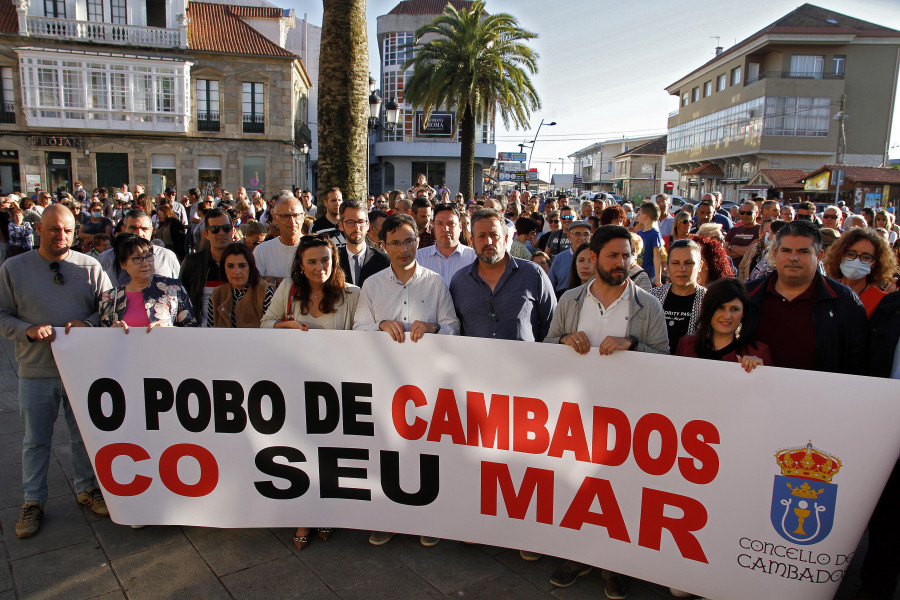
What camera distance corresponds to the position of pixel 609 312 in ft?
11.0

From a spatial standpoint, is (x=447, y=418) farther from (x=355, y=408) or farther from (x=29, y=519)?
(x=29, y=519)

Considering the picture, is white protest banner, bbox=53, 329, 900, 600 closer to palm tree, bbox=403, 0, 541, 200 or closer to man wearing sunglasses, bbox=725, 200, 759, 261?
man wearing sunglasses, bbox=725, 200, 759, 261

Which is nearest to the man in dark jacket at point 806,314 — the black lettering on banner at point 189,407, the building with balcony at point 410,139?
the black lettering on banner at point 189,407

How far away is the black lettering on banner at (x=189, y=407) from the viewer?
3514 mm

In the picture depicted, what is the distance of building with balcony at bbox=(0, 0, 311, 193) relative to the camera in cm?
2911

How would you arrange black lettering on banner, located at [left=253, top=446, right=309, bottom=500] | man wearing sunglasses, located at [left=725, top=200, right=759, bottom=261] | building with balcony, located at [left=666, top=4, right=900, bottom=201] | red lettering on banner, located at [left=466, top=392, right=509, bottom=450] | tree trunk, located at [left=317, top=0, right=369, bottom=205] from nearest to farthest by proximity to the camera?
red lettering on banner, located at [left=466, top=392, right=509, bottom=450] → black lettering on banner, located at [left=253, top=446, right=309, bottom=500] → tree trunk, located at [left=317, top=0, right=369, bottom=205] → man wearing sunglasses, located at [left=725, top=200, right=759, bottom=261] → building with balcony, located at [left=666, top=4, right=900, bottom=201]

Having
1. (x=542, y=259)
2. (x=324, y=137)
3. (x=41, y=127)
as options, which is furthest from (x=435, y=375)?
(x=41, y=127)

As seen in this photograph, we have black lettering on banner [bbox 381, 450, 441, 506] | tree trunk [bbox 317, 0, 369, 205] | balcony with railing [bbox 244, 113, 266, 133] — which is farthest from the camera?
balcony with railing [bbox 244, 113, 266, 133]

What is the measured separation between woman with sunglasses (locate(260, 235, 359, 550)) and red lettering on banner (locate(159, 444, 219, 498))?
83 centimetres

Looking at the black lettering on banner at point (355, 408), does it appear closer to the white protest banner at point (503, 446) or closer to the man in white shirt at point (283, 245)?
the white protest banner at point (503, 446)

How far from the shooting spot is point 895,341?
307 centimetres

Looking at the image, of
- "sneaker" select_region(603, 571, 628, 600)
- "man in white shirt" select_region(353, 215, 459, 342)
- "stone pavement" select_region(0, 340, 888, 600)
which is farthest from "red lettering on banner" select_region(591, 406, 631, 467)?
"man in white shirt" select_region(353, 215, 459, 342)

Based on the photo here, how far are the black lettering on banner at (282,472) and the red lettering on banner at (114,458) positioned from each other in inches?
27.1

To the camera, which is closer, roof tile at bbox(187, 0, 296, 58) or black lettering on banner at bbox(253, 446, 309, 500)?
black lettering on banner at bbox(253, 446, 309, 500)
